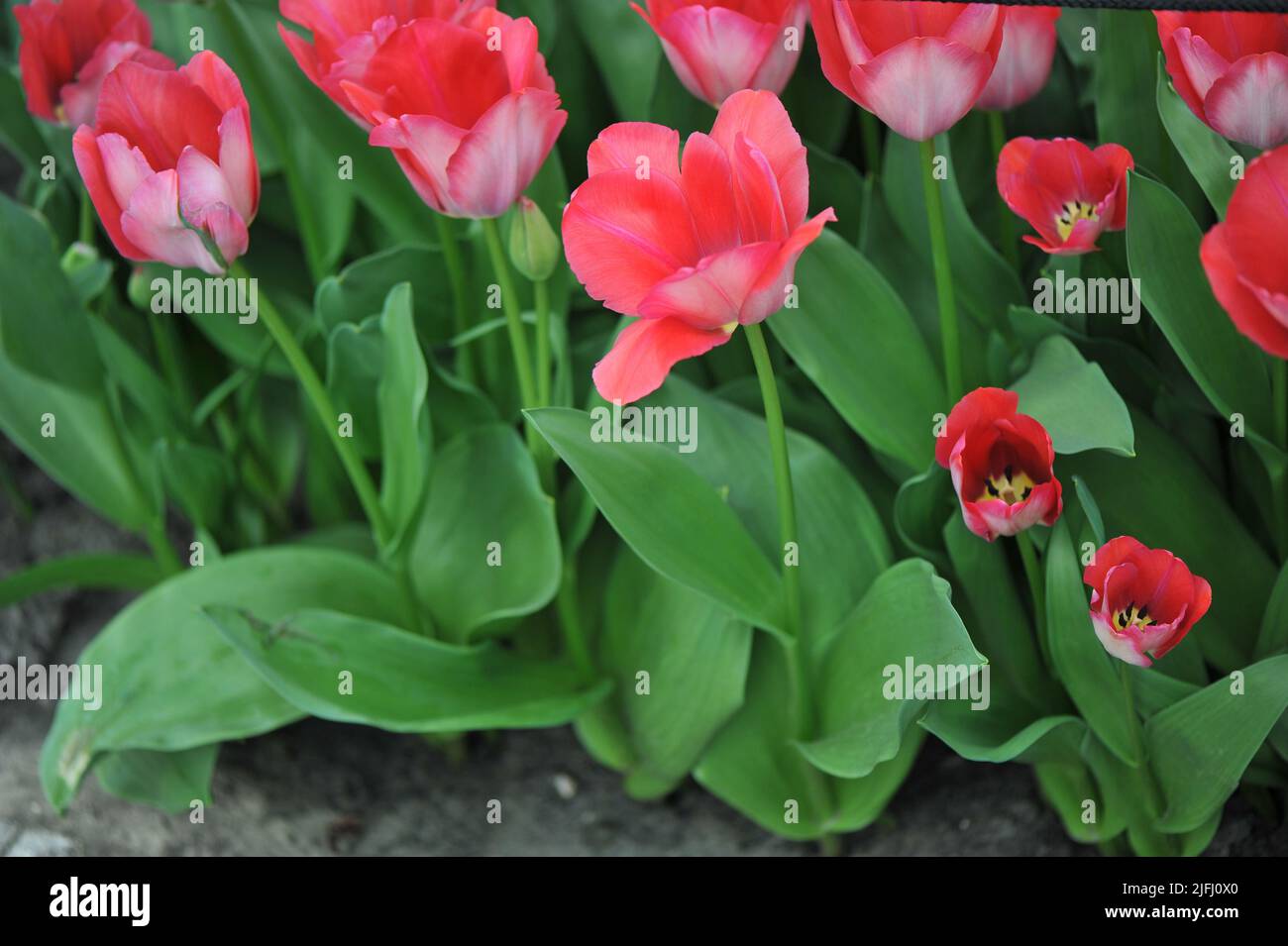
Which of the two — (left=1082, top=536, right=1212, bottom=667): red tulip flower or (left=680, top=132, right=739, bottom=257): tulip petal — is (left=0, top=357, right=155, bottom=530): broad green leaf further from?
(left=1082, top=536, right=1212, bottom=667): red tulip flower

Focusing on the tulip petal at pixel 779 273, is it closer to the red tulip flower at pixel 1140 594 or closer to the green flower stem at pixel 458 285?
the red tulip flower at pixel 1140 594

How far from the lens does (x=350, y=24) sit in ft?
2.50

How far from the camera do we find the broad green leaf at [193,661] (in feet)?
3.12

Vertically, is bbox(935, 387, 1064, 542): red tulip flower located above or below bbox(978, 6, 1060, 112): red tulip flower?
below

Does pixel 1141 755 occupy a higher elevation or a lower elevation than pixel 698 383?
lower

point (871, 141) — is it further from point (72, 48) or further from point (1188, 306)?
point (72, 48)

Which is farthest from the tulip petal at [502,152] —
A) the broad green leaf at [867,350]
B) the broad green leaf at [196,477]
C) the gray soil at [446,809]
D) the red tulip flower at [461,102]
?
the gray soil at [446,809]

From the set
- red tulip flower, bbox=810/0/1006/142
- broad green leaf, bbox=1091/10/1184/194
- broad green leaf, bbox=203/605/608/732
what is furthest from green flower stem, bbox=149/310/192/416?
broad green leaf, bbox=1091/10/1184/194

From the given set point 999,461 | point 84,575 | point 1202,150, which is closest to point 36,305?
point 84,575

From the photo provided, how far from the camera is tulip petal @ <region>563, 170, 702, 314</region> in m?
0.65

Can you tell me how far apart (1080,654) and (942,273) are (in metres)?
0.25

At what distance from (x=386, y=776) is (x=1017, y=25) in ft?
2.50

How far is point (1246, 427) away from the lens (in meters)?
0.79
